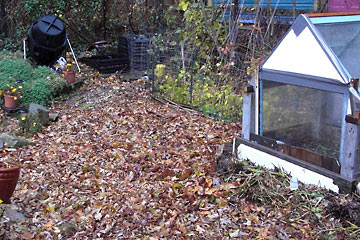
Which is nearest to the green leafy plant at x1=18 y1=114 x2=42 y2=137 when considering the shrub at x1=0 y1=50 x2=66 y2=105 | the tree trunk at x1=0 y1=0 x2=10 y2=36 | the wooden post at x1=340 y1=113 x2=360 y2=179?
the shrub at x1=0 y1=50 x2=66 y2=105

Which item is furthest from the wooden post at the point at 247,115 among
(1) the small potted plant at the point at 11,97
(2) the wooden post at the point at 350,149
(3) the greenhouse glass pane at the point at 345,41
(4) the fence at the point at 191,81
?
(1) the small potted plant at the point at 11,97

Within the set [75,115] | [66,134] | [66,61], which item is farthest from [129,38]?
[66,134]

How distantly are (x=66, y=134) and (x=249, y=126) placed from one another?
3.76 meters

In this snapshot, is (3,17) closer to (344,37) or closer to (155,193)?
(155,193)

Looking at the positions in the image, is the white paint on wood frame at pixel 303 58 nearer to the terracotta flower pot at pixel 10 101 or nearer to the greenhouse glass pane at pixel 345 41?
the greenhouse glass pane at pixel 345 41

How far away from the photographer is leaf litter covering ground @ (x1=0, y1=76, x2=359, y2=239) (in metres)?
4.46

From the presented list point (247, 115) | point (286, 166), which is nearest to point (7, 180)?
point (247, 115)

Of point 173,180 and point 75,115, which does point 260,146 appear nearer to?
point 173,180

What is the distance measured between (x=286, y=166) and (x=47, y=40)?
26.4 ft

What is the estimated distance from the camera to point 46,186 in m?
5.83

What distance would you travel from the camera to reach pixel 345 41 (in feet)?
16.6

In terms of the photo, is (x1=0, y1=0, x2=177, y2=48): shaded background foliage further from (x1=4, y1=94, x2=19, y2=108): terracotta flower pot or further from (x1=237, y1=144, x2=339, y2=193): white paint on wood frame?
(x1=237, y1=144, x2=339, y2=193): white paint on wood frame

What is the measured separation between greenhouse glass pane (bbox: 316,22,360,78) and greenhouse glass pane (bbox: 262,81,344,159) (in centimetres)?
58

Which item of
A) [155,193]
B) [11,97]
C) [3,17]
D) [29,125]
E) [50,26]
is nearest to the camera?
[155,193]
